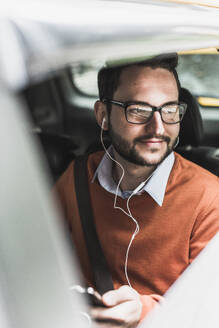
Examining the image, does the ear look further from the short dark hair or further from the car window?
the car window

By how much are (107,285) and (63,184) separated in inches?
22.5

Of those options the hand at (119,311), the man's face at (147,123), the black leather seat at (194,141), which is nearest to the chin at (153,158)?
the man's face at (147,123)

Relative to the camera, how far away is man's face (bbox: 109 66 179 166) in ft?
4.91

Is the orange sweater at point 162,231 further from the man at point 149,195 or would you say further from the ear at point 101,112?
the ear at point 101,112

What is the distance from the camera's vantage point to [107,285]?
157 centimetres

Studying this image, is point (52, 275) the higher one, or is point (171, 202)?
point (52, 275)

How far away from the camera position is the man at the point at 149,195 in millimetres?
1511

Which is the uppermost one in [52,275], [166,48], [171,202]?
[166,48]

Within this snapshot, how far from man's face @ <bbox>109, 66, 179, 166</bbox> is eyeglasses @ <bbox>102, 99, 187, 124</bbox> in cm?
1

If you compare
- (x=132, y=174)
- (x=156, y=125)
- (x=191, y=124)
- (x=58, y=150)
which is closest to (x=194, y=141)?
(x=191, y=124)

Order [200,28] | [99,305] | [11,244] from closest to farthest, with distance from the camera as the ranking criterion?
[11,244] < [200,28] < [99,305]

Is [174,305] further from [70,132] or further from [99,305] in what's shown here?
[70,132]

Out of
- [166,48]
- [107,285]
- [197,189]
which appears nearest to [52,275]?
[166,48]

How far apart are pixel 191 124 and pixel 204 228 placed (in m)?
0.62
